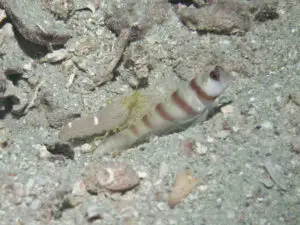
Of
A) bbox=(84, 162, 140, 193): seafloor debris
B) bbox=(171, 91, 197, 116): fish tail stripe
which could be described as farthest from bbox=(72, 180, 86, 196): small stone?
bbox=(171, 91, 197, 116): fish tail stripe

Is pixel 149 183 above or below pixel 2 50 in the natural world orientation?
below

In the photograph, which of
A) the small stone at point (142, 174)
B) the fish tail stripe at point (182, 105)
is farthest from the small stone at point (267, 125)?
the small stone at point (142, 174)

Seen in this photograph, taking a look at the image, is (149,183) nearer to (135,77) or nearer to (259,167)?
(259,167)

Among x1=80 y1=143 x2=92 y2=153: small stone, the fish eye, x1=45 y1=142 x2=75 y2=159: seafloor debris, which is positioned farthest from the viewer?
x1=80 y1=143 x2=92 y2=153: small stone

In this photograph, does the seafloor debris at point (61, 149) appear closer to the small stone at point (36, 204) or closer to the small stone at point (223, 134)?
the small stone at point (36, 204)

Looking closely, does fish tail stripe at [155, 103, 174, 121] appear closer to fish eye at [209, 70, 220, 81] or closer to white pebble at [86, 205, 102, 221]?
fish eye at [209, 70, 220, 81]

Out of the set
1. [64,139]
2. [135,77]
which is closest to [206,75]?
[135,77]

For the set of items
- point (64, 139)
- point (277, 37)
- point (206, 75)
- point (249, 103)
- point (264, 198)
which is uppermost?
point (277, 37)
